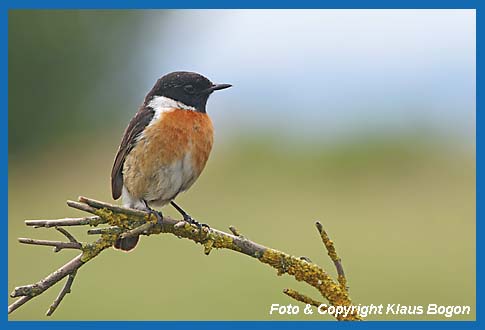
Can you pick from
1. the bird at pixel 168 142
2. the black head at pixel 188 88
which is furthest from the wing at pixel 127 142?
the black head at pixel 188 88

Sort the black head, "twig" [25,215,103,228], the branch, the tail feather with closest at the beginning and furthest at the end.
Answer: "twig" [25,215,103,228]
the branch
the tail feather
the black head

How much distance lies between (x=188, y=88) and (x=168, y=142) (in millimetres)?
271

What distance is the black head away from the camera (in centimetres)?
357

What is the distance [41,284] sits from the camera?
200cm

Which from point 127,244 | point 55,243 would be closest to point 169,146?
point 127,244

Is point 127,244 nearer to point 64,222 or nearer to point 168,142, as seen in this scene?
point 168,142

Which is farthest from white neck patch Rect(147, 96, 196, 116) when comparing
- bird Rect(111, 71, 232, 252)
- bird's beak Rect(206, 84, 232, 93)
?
bird's beak Rect(206, 84, 232, 93)

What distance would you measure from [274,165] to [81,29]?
4.48 meters

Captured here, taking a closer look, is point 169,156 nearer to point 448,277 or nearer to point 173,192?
point 173,192

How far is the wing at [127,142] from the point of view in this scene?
363 cm

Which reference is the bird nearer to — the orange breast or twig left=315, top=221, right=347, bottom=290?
the orange breast

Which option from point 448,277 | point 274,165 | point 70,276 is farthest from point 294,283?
point 274,165

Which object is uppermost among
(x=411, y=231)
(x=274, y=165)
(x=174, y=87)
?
(x=274, y=165)

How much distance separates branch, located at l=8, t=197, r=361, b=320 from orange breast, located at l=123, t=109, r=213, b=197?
3.93 feet
